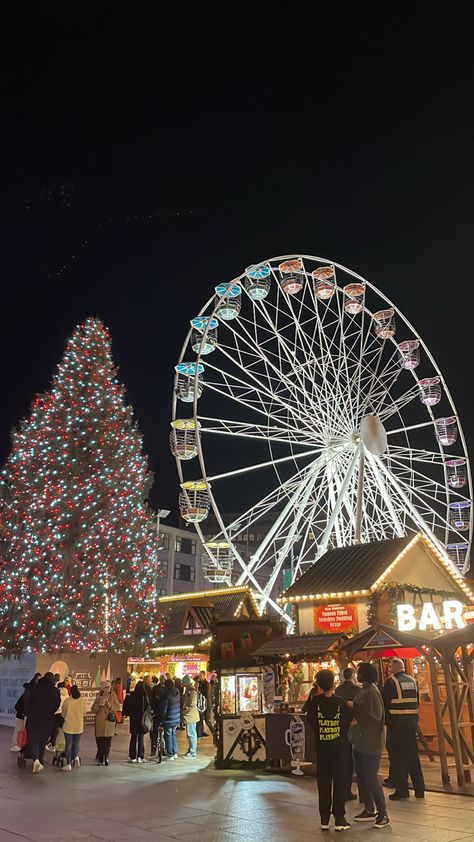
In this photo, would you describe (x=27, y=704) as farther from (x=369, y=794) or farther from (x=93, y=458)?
(x=93, y=458)

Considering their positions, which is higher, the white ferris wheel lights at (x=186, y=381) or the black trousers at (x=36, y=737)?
the white ferris wheel lights at (x=186, y=381)

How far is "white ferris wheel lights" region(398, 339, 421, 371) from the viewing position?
2734 centimetres

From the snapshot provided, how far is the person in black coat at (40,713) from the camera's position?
11.9m

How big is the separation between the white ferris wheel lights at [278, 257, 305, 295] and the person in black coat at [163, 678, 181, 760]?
1620 centimetres

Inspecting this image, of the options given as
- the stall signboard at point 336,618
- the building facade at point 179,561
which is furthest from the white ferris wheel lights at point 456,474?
the building facade at point 179,561

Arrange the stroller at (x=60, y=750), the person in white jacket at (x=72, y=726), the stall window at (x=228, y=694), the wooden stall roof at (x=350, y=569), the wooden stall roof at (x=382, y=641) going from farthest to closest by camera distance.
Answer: the wooden stall roof at (x=350, y=569) < the stroller at (x=60, y=750) < the stall window at (x=228, y=694) < the person in white jacket at (x=72, y=726) < the wooden stall roof at (x=382, y=641)

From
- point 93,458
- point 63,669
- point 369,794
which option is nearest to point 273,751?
point 369,794

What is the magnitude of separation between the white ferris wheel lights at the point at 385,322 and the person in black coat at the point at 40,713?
19249mm

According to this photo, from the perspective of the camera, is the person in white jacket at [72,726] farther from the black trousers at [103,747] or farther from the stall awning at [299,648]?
the stall awning at [299,648]

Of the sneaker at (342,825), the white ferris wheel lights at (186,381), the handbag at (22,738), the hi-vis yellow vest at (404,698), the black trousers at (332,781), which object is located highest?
the white ferris wheel lights at (186,381)

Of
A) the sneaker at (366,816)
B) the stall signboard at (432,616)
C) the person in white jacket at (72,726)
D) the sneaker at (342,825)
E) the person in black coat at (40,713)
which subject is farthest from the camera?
the stall signboard at (432,616)

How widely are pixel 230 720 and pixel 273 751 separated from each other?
0.88 meters

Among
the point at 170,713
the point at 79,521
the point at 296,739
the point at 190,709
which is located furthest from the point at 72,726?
the point at 79,521

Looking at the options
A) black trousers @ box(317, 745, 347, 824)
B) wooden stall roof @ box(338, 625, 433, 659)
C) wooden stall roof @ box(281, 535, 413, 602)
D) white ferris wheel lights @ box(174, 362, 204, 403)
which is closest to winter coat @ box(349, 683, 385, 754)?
black trousers @ box(317, 745, 347, 824)
